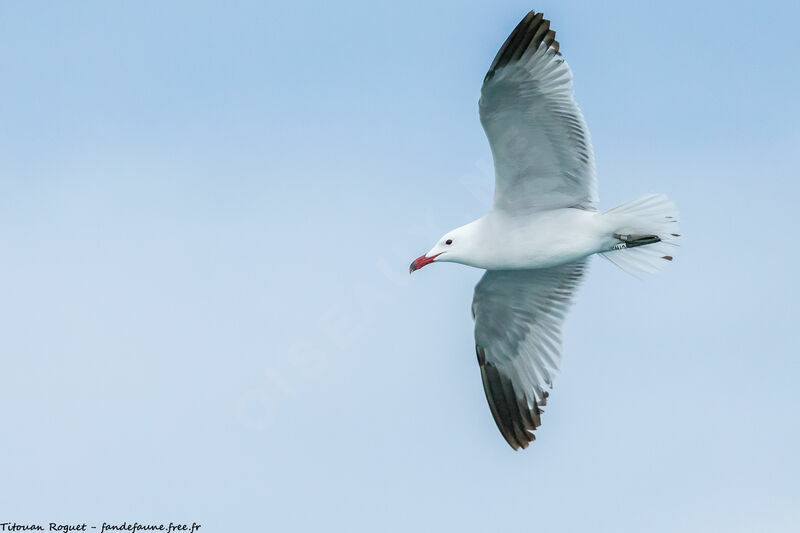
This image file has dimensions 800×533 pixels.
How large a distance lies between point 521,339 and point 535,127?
2.19 meters

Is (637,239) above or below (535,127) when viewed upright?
below

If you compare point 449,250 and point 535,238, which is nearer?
point 535,238

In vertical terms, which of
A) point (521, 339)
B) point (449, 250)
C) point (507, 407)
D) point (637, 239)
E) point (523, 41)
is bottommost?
point (507, 407)

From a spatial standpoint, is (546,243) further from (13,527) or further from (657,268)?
(13,527)

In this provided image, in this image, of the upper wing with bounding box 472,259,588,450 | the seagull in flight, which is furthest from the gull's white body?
the upper wing with bounding box 472,259,588,450

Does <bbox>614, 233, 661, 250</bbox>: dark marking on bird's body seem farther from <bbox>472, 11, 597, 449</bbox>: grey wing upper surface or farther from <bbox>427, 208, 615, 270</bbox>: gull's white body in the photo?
<bbox>472, 11, 597, 449</bbox>: grey wing upper surface

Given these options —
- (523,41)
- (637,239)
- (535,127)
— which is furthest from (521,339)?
(523,41)

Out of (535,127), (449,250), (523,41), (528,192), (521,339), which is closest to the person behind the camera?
(523,41)

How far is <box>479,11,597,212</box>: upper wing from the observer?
25.7 ft

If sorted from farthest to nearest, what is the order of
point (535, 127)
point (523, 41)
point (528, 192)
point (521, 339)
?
point (521, 339) → point (528, 192) → point (535, 127) → point (523, 41)

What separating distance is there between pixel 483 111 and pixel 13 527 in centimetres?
515

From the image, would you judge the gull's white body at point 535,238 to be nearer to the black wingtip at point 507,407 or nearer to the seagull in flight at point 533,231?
the seagull in flight at point 533,231

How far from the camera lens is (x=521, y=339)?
9.45 meters

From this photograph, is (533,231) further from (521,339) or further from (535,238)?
(521,339)
